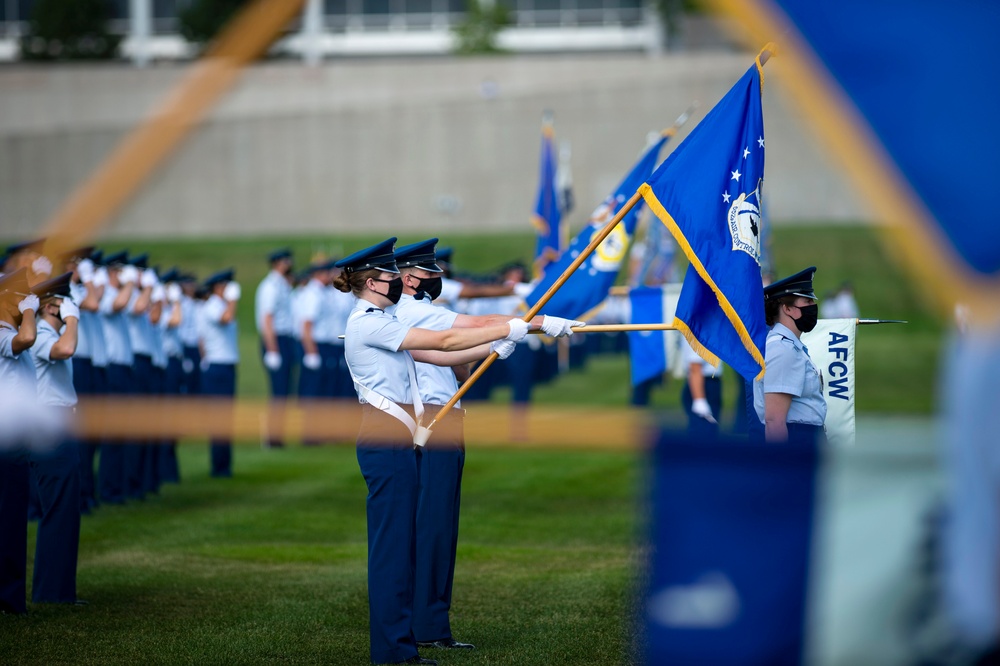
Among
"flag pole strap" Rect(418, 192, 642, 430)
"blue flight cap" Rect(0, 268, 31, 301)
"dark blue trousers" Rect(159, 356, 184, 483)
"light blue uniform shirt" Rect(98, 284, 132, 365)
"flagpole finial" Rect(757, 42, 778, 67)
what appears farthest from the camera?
"dark blue trousers" Rect(159, 356, 184, 483)

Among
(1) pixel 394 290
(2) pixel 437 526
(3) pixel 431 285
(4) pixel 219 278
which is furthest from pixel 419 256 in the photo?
(4) pixel 219 278

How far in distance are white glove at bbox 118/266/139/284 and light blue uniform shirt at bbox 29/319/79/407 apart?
5016 millimetres

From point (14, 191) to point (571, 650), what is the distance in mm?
36916

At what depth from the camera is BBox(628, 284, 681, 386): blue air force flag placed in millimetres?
12797

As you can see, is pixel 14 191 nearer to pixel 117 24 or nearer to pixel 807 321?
pixel 117 24

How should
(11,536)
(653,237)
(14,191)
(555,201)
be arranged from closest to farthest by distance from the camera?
(11,536)
(555,201)
(653,237)
(14,191)

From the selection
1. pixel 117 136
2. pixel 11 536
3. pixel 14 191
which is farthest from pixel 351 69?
pixel 11 536

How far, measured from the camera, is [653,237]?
1908 cm

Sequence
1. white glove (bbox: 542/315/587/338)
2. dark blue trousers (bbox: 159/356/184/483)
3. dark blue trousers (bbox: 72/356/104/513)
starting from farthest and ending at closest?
dark blue trousers (bbox: 159/356/184/483)
dark blue trousers (bbox: 72/356/104/513)
white glove (bbox: 542/315/587/338)

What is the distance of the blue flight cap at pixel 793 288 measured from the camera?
25.0ft

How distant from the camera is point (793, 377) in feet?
24.0

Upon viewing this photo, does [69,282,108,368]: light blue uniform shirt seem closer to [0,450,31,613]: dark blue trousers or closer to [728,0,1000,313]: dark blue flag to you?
[0,450,31,613]: dark blue trousers

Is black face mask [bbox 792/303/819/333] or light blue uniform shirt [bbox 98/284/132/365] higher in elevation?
black face mask [bbox 792/303/819/333]

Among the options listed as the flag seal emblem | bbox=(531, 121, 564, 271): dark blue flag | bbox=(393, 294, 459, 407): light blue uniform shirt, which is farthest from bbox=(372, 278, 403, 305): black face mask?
bbox=(531, 121, 564, 271): dark blue flag
